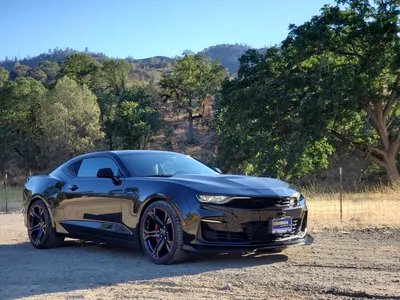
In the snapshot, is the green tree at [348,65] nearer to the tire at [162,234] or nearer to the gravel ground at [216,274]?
the gravel ground at [216,274]

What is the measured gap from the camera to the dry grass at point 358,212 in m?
10.2

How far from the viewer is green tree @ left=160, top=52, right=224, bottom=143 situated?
6925cm

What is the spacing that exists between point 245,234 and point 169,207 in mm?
963

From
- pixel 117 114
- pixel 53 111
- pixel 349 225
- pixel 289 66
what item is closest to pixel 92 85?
pixel 117 114

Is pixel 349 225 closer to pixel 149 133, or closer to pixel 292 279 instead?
pixel 292 279

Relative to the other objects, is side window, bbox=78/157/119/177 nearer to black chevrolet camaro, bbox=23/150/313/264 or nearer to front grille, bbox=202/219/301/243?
black chevrolet camaro, bbox=23/150/313/264

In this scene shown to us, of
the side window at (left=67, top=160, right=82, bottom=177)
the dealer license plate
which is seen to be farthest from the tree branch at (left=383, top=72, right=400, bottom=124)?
the dealer license plate

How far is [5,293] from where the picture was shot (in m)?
5.54

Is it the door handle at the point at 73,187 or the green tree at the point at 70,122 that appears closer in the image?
the door handle at the point at 73,187

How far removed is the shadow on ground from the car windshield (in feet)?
3.84

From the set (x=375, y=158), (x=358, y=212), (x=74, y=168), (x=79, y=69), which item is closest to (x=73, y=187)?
(x=74, y=168)

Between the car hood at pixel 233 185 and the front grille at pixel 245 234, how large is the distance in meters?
0.37

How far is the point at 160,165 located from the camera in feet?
25.3

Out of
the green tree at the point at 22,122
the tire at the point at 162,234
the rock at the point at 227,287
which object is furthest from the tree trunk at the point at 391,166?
the green tree at the point at 22,122
